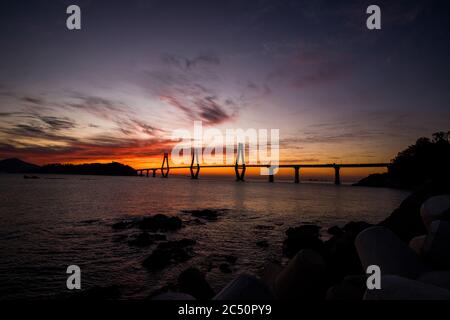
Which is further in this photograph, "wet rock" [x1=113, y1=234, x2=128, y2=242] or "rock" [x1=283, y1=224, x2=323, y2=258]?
"wet rock" [x1=113, y1=234, x2=128, y2=242]

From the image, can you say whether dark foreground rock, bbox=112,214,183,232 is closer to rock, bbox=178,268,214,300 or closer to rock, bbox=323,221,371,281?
rock, bbox=178,268,214,300

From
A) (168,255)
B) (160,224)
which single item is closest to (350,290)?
(168,255)

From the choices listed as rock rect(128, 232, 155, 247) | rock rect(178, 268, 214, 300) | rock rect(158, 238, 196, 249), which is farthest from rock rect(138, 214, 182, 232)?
rock rect(178, 268, 214, 300)

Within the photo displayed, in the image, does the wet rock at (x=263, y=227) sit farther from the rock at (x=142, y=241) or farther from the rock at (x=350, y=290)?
the rock at (x=350, y=290)

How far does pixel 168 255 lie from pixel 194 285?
4.94 m

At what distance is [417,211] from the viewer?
7.78 m

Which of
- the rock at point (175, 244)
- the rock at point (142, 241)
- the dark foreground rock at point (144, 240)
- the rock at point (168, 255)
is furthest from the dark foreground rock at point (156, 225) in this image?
the rock at point (168, 255)

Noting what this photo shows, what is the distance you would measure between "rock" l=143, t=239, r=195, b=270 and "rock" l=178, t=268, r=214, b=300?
13.0ft

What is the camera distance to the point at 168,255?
9578 mm

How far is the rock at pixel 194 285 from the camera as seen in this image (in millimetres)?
5020

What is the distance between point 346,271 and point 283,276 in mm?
2112

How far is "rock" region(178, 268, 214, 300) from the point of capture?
5020 mm
